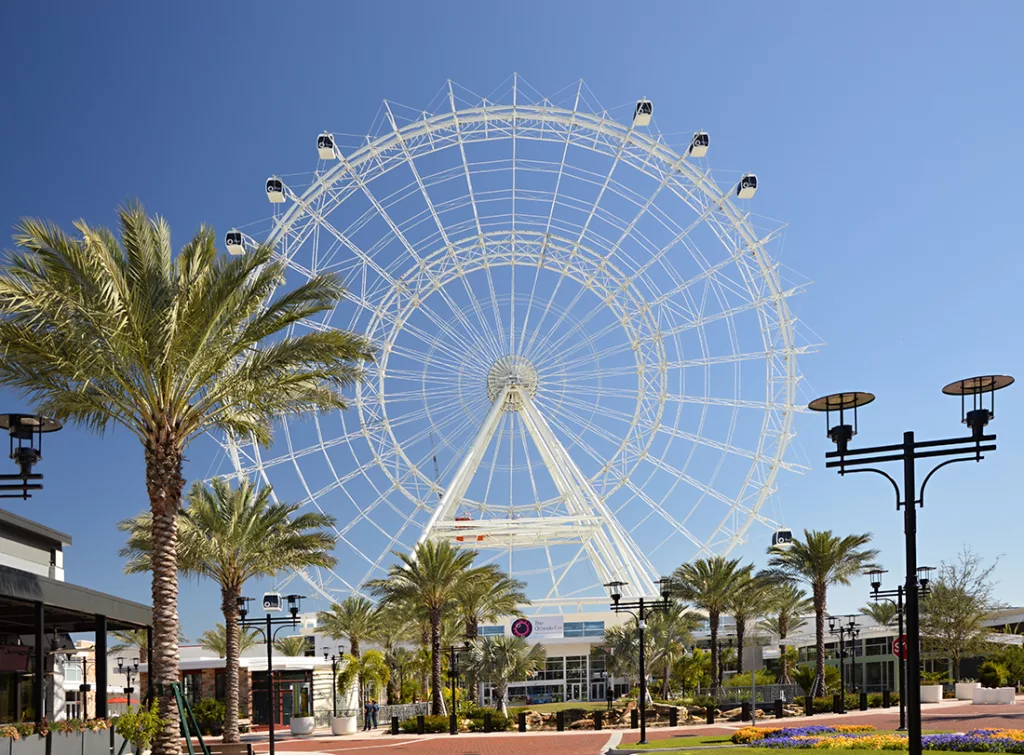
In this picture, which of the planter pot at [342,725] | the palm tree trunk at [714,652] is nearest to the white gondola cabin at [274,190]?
the planter pot at [342,725]

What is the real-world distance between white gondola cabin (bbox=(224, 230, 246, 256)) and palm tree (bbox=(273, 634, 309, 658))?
3421 centimetres

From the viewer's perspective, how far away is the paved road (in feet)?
104

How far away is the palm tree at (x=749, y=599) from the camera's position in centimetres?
5200

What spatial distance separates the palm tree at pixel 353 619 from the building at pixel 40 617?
24.5m

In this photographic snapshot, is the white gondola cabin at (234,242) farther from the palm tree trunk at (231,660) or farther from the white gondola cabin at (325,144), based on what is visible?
the palm tree trunk at (231,660)

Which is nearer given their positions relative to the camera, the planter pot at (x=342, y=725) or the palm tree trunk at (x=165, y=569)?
the palm tree trunk at (x=165, y=569)

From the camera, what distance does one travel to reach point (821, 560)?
164ft

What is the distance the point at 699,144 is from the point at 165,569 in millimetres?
35117

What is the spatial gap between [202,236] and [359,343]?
3.62 meters

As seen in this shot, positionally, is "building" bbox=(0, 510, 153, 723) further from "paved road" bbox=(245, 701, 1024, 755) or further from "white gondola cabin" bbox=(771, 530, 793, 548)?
"white gondola cabin" bbox=(771, 530, 793, 548)

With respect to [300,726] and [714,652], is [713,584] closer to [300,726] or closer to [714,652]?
[714,652]

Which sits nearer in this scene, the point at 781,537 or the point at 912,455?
the point at 912,455

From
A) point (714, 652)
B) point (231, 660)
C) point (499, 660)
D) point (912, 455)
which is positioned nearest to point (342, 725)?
point (499, 660)

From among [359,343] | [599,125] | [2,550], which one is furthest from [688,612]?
[359,343]
